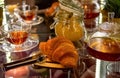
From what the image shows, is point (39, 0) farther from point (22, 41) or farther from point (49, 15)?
point (22, 41)

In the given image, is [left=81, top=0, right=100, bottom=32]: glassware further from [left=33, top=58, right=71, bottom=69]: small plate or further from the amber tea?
[left=33, top=58, right=71, bottom=69]: small plate

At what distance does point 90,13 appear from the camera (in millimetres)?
1207

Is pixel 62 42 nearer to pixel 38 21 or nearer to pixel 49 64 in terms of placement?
pixel 49 64

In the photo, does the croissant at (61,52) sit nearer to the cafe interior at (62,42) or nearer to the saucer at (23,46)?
the cafe interior at (62,42)

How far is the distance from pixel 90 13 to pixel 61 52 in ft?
1.38

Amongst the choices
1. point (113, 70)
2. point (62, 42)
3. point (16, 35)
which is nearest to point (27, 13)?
point (16, 35)

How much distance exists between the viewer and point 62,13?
1048 mm

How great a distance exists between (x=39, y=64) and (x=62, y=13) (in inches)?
11.5

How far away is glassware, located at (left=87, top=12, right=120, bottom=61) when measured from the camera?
2.82 feet

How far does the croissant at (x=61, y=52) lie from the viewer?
0.82 metres

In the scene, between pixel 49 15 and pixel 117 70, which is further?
pixel 49 15

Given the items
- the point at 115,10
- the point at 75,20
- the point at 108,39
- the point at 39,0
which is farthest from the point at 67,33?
the point at 39,0

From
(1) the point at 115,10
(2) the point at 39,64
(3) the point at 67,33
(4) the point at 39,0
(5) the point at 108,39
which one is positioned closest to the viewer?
(2) the point at 39,64

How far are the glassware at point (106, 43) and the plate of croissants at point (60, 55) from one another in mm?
78
